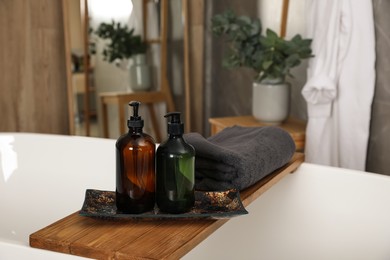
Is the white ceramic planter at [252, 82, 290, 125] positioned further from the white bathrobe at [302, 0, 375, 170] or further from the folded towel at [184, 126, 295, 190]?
the folded towel at [184, 126, 295, 190]

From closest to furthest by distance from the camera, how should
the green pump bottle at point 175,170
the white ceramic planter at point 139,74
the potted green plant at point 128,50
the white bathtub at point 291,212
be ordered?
the green pump bottle at point 175,170 → the white bathtub at point 291,212 → the potted green plant at point 128,50 → the white ceramic planter at point 139,74

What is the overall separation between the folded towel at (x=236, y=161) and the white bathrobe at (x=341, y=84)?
0.76m

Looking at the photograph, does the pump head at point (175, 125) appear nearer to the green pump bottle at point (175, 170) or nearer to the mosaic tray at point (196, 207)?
the green pump bottle at point (175, 170)

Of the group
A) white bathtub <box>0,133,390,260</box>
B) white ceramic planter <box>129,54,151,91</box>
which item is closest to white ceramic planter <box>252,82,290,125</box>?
white bathtub <box>0,133,390,260</box>

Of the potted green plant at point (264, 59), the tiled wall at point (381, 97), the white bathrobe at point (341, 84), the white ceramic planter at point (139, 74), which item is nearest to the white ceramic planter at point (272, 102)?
the potted green plant at point (264, 59)

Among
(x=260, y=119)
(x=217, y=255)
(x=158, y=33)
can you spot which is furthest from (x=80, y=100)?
(x=217, y=255)

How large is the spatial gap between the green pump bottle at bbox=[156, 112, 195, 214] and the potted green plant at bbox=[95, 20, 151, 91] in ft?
6.39

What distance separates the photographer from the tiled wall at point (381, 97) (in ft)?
6.51

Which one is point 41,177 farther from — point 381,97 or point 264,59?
point 381,97

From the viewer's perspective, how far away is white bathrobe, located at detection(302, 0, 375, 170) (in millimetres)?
1995

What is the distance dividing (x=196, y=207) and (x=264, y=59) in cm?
133

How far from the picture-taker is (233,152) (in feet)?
3.80

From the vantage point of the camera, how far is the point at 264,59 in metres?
2.21

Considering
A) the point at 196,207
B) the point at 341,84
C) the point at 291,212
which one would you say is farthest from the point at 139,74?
the point at 196,207
